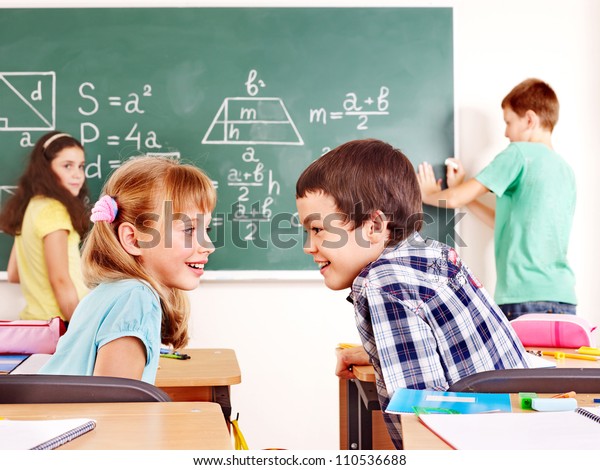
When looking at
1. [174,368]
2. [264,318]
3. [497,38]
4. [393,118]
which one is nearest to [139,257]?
[174,368]

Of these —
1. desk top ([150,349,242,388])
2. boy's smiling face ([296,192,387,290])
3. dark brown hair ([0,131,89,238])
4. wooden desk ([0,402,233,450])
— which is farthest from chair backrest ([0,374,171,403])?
dark brown hair ([0,131,89,238])

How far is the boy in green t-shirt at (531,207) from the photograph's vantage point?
10.6ft

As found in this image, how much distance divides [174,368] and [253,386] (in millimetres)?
1529

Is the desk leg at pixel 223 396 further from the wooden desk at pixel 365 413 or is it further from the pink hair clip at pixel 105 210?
the pink hair clip at pixel 105 210

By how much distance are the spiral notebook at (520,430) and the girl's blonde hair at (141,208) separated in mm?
902

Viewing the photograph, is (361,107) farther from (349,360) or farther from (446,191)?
(349,360)

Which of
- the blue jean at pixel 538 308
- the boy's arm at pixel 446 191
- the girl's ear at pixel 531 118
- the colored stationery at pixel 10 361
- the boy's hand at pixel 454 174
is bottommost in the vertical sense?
the blue jean at pixel 538 308

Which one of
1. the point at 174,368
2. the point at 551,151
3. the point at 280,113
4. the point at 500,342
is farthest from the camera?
the point at 280,113

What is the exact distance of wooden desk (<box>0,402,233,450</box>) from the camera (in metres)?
0.89

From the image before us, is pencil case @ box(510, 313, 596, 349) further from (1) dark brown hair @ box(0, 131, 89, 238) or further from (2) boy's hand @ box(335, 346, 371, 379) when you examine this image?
(1) dark brown hair @ box(0, 131, 89, 238)

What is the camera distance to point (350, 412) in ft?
7.24

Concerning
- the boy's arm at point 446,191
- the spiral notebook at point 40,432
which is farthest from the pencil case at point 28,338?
the boy's arm at point 446,191

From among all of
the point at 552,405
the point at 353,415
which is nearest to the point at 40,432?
the point at 552,405

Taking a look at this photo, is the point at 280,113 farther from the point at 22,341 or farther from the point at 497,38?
the point at 22,341
